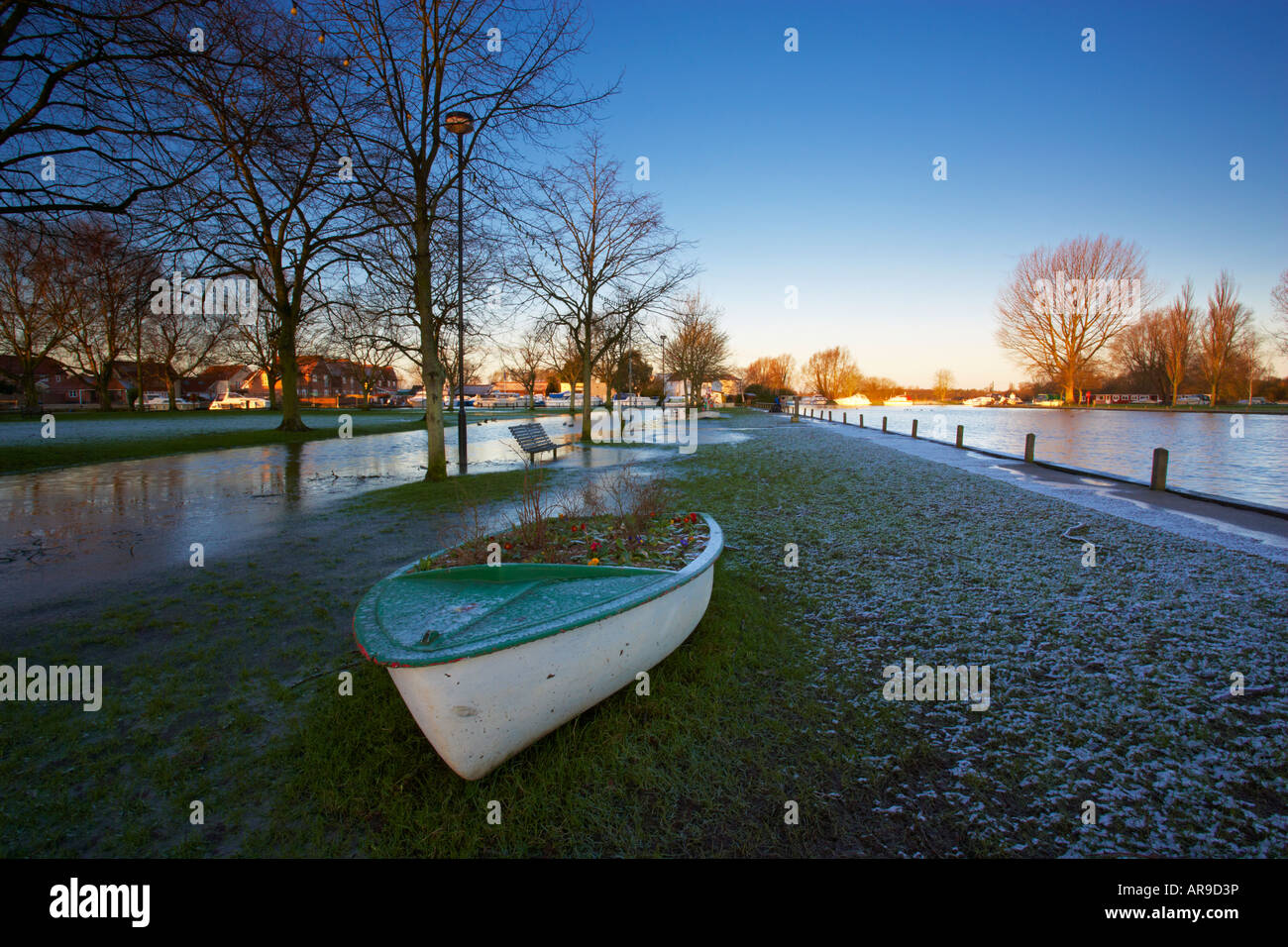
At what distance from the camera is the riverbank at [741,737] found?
2.52m

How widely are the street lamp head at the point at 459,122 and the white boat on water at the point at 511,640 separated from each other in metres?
10.4

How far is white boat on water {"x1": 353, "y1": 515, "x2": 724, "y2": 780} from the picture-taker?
8.06 feet

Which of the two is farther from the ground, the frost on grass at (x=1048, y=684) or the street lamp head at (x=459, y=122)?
the street lamp head at (x=459, y=122)

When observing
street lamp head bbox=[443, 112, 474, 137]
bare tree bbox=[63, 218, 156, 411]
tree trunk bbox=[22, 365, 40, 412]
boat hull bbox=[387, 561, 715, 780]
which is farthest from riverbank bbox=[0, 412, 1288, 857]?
tree trunk bbox=[22, 365, 40, 412]

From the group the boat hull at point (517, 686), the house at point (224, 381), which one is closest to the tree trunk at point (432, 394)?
the boat hull at point (517, 686)

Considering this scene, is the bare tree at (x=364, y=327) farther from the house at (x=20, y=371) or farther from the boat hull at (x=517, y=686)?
the house at (x=20, y=371)

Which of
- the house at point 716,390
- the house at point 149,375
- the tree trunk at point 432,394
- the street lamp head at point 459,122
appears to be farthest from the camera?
the house at point 716,390

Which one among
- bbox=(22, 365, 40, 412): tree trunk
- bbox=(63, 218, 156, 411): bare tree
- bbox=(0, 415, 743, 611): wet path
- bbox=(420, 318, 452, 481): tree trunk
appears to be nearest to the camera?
bbox=(0, 415, 743, 611): wet path

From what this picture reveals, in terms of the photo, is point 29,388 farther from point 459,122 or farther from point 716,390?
point 716,390

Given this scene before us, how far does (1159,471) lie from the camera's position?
38.8 feet

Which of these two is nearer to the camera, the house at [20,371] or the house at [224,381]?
the house at [20,371]

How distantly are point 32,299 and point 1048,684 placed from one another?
4299cm

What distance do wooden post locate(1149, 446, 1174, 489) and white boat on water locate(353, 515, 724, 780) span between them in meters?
12.6

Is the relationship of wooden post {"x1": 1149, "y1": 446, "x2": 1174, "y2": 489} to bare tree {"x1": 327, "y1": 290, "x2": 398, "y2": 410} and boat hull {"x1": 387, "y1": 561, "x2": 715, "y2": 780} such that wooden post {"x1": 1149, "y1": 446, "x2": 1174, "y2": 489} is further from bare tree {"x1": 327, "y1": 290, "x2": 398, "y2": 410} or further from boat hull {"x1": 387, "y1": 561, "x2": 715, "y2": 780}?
bare tree {"x1": 327, "y1": 290, "x2": 398, "y2": 410}
